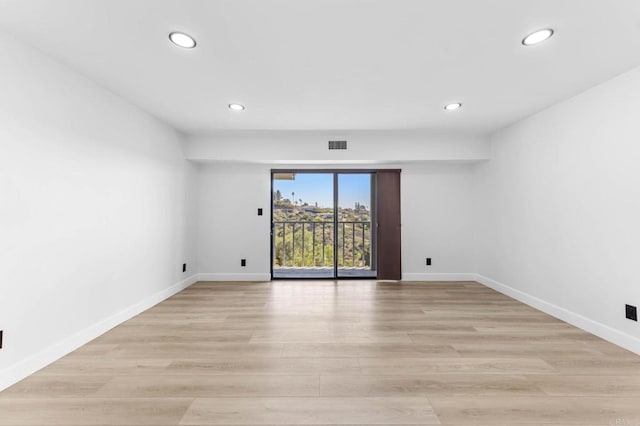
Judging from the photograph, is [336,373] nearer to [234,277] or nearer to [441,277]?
[234,277]

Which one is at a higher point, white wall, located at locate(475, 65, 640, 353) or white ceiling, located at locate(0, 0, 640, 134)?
white ceiling, located at locate(0, 0, 640, 134)

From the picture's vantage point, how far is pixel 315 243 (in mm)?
6141

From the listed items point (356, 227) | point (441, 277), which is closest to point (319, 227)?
point (356, 227)

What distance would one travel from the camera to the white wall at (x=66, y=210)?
6.28 feet

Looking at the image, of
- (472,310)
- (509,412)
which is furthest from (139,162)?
(472,310)

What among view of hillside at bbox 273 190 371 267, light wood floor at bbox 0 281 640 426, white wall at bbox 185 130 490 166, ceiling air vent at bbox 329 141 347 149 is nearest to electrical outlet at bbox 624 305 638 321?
light wood floor at bbox 0 281 640 426

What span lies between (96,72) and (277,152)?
240cm

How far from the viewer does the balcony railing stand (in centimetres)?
604

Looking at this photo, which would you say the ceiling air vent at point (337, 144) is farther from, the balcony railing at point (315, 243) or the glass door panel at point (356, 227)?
the balcony railing at point (315, 243)

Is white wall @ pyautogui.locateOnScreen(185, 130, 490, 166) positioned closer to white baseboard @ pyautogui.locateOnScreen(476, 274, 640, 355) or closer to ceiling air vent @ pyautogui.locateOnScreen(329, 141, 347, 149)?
ceiling air vent @ pyautogui.locateOnScreen(329, 141, 347, 149)

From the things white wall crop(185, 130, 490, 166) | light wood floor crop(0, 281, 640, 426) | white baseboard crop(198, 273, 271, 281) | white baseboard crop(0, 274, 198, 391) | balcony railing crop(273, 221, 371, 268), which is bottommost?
light wood floor crop(0, 281, 640, 426)

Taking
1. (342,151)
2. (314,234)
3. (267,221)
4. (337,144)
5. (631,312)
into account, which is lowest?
(631,312)

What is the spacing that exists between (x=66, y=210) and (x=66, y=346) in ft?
3.51

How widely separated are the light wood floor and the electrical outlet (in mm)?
288
